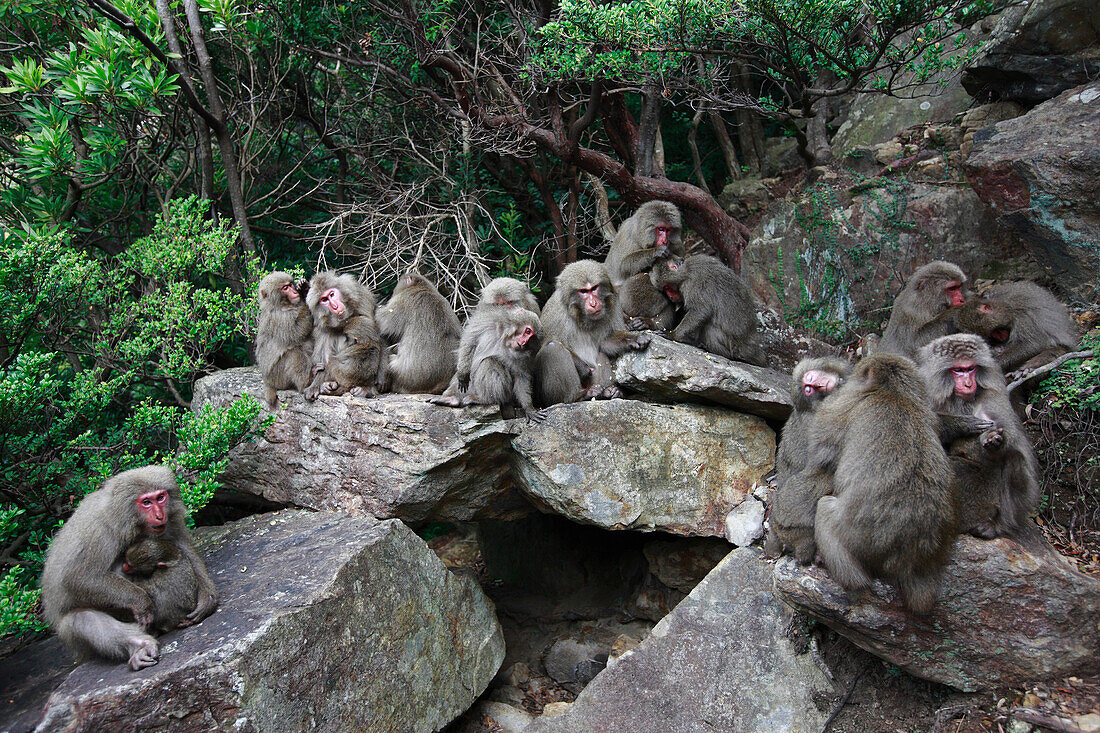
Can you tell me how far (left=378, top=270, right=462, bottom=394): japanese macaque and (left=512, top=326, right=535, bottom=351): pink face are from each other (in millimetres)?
921

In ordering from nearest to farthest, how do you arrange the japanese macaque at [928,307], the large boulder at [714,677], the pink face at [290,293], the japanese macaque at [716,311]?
the large boulder at [714,677] → the japanese macaque at [928,307] → the pink face at [290,293] → the japanese macaque at [716,311]

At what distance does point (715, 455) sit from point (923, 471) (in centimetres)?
271

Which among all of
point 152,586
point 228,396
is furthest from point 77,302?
point 152,586

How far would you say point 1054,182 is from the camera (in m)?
6.48

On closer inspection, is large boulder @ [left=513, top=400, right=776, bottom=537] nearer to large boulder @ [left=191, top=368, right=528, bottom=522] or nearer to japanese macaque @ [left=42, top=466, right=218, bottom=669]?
large boulder @ [left=191, top=368, right=528, bottom=522]

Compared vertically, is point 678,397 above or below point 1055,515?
above

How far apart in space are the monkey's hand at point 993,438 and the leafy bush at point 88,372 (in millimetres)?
5048

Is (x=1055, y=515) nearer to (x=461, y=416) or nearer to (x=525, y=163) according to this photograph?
(x=461, y=416)

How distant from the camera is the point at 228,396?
22.7ft

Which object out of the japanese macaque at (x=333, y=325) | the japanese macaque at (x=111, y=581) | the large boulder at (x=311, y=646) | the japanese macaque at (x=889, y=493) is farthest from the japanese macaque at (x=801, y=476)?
the japanese macaque at (x=111, y=581)

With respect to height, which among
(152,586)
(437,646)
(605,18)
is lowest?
(437,646)

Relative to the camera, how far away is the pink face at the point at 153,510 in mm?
4656

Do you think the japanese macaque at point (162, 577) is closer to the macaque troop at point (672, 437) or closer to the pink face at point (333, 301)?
the macaque troop at point (672, 437)

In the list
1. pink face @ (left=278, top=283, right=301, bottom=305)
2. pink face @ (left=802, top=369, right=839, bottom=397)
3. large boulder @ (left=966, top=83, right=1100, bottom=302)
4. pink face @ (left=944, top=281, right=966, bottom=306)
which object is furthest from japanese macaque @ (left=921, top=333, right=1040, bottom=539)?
pink face @ (left=278, top=283, right=301, bottom=305)
